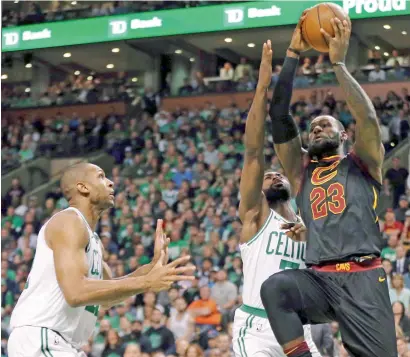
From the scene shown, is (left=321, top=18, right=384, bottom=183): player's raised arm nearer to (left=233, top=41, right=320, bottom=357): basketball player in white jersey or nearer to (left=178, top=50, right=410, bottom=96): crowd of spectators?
(left=233, top=41, right=320, bottom=357): basketball player in white jersey

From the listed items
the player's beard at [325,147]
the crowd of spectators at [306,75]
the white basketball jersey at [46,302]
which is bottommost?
the white basketball jersey at [46,302]

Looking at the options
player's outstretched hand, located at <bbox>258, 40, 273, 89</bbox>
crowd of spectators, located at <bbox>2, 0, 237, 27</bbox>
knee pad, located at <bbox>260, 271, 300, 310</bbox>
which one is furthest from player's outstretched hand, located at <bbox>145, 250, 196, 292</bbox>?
crowd of spectators, located at <bbox>2, 0, 237, 27</bbox>

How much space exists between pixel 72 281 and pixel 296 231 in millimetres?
1509

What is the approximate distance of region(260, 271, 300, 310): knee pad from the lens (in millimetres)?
5449

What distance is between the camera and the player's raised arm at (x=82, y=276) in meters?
5.08

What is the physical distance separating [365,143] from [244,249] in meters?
1.24

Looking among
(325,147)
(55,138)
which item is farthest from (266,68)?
(55,138)

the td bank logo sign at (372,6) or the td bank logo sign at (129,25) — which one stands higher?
the td bank logo sign at (129,25)

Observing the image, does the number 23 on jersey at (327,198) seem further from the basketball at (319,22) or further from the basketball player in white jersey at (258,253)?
the basketball at (319,22)

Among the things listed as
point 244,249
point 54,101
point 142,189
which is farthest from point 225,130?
point 244,249

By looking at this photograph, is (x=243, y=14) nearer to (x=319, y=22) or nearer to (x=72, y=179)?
(x=319, y=22)

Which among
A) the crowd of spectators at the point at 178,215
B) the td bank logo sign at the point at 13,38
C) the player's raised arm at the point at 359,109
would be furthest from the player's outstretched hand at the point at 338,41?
the td bank logo sign at the point at 13,38

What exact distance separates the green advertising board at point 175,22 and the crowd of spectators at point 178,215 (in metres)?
1.61

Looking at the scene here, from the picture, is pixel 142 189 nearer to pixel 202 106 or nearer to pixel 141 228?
pixel 141 228
